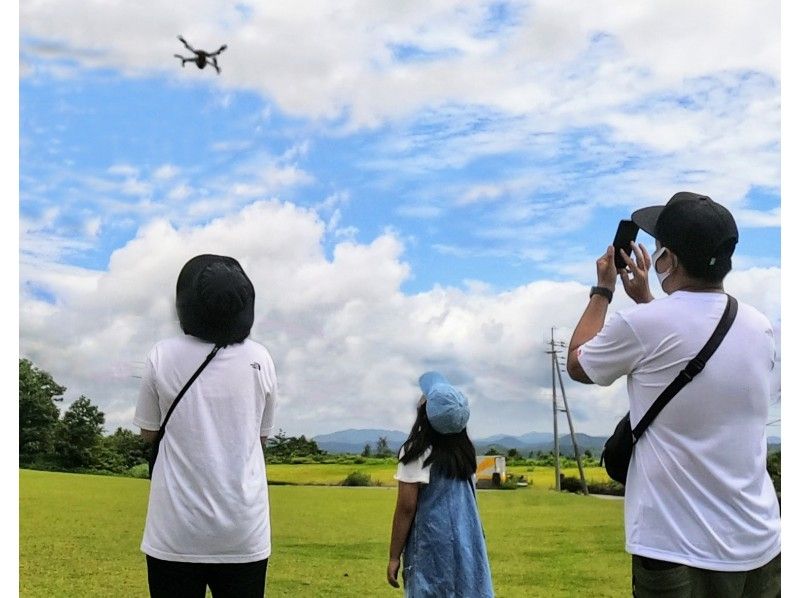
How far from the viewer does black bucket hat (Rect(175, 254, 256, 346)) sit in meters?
2.04

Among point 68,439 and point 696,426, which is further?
point 68,439

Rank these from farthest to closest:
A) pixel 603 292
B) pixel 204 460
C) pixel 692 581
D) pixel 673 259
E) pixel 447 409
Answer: pixel 447 409 < pixel 204 460 < pixel 603 292 < pixel 673 259 < pixel 692 581

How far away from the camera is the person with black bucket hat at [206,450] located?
196 cm

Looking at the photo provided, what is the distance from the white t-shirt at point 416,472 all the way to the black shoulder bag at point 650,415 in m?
0.94

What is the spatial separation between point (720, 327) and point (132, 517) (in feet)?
15.7

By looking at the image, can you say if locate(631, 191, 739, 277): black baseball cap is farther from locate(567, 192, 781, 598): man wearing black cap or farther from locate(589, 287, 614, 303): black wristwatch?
locate(589, 287, 614, 303): black wristwatch

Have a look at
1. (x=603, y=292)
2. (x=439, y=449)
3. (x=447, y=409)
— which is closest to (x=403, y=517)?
(x=439, y=449)

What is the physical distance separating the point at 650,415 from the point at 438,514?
3.73 feet

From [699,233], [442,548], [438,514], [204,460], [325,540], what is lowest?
[325,540]

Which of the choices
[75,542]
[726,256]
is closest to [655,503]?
[726,256]

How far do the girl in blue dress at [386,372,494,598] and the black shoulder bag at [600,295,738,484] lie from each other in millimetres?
886

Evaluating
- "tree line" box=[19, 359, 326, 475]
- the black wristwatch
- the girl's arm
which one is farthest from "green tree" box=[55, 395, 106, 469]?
the black wristwatch

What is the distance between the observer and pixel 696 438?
5.28 feet

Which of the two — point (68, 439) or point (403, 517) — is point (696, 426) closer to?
point (403, 517)
